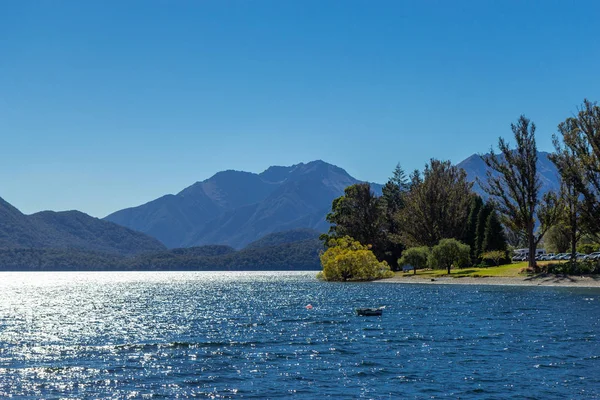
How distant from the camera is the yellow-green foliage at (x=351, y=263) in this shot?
138 metres

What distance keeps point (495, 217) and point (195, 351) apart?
10206cm

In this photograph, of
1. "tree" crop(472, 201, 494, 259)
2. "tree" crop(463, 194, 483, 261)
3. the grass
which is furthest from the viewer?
"tree" crop(463, 194, 483, 261)

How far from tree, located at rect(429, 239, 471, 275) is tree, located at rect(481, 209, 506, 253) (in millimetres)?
4944

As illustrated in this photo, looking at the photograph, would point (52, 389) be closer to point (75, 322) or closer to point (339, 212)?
point (75, 322)

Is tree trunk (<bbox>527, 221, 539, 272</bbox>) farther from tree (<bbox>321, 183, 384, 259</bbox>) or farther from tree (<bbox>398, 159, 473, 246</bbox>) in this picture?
tree (<bbox>321, 183, 384, 259</bbox>)

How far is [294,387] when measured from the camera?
1105 inches

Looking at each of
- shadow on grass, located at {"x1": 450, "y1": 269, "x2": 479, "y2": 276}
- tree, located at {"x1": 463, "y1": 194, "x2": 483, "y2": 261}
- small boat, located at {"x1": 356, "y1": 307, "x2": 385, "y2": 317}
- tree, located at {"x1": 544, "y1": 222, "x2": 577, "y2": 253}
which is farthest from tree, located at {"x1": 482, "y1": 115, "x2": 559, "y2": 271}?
small boat, located at {"x1": 356, "y1": 307, "x2": 385, "y2": 317}

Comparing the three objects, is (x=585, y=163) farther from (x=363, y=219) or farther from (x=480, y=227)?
(x=363, y=219)

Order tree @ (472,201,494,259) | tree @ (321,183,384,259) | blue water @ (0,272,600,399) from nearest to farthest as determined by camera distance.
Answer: blue water @ (0,272,600,399) → tree @ (472,201,494,259) → tree @ (321,183,384,259)

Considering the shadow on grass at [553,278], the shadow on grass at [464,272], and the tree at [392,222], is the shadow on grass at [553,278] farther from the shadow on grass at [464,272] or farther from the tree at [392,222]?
the tree at [392,222]

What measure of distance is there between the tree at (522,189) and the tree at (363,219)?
49.6 metres

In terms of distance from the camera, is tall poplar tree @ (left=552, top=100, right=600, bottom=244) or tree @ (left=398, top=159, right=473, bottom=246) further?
tree @ (left=398, top=159, right=473, bottom=246)

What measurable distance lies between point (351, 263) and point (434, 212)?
23267 mm

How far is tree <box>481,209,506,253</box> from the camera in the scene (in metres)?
129
